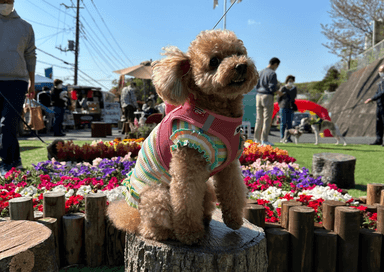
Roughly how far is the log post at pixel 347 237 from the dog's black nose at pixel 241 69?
123 cm

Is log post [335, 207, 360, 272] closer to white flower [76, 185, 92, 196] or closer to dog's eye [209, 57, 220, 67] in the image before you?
dog's eye [209, 57, 220, 67]

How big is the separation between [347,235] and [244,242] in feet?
2.75

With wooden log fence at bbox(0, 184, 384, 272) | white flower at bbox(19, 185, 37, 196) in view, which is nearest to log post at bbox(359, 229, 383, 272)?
wooden log fence at bbox(0, 184, 384, 272)

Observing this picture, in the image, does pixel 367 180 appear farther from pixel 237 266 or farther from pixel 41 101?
pixel 41 101

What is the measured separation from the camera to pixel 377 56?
64.0ft

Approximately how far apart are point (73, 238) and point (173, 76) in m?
1.43

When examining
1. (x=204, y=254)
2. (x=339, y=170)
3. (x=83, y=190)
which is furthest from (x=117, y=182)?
(x=339, y=170)

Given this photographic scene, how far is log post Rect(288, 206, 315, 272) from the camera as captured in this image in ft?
6.17

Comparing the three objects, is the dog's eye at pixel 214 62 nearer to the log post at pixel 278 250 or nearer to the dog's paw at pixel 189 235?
the dog's paw at pixel 189 235

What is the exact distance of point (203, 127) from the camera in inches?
54.5

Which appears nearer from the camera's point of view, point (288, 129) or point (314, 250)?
point (314, 250)

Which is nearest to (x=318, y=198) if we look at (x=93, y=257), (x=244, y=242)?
(x=244, y=242)

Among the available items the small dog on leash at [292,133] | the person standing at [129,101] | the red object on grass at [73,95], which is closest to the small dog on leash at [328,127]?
the small dog on leash at [292,133]

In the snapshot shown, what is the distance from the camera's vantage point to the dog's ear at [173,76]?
1332 mm
